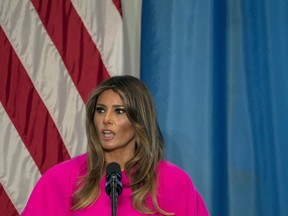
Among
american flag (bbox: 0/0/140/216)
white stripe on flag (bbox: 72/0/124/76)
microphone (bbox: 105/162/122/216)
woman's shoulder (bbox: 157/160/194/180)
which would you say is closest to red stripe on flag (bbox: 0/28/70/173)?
american flag (bbox: 0/0/140/216)

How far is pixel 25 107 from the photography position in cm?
225

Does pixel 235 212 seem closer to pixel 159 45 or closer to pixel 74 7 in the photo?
pixel 159 45

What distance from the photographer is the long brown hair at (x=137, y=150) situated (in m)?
1.76

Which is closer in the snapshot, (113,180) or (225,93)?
(113,180)

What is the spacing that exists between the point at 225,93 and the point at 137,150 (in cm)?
58

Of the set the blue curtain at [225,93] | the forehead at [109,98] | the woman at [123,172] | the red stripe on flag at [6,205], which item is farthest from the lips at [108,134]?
the red stripe on flag at [6,205]

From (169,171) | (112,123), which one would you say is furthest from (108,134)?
(169,171)

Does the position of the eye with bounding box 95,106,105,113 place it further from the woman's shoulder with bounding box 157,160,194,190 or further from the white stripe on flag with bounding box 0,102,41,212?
the white stripe on flag with bounding box 0,102,41,212

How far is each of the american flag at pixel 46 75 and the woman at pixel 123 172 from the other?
394mm

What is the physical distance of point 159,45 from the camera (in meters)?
2.30

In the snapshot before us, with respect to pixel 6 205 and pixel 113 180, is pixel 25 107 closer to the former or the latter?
pixel 6 205

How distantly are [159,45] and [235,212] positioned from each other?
2.66 feet

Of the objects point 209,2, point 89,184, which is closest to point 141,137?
point 89,184

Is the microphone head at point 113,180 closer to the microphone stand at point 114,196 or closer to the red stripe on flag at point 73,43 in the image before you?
the microphone stand at point 114,196
